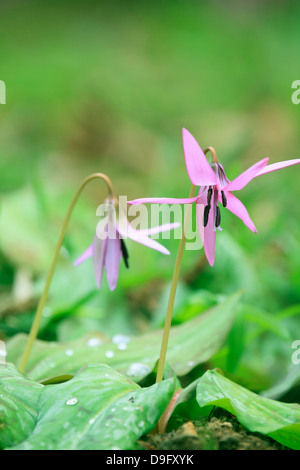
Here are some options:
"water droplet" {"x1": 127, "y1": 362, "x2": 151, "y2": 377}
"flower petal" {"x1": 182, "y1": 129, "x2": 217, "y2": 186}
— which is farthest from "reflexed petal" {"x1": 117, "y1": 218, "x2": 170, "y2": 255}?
"water droplet" {"x1": 127, "y1": 362, "x2": 151, "y2": 377}

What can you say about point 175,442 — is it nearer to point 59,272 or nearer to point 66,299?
point 66,299

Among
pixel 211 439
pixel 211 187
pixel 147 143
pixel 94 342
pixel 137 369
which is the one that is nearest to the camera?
pixel 211 439

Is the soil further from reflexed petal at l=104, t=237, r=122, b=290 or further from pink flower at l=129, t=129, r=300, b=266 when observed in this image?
reflexed petal at l=104, t=237, r=122, b=290

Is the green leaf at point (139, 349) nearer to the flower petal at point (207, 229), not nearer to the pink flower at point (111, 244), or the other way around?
the pink flower at point (111, 244)

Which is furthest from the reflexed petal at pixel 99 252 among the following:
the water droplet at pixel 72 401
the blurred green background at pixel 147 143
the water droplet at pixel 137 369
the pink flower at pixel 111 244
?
the blurred green background at pixel 147 143

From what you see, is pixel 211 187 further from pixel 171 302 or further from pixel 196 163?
pixel 171 302

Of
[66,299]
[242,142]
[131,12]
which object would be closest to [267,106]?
[242,142]

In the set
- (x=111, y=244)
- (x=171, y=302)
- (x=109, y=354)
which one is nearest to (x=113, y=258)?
(x=111, y=244)
